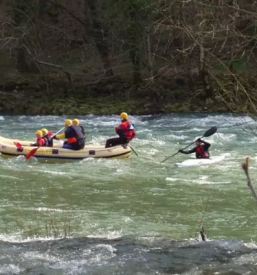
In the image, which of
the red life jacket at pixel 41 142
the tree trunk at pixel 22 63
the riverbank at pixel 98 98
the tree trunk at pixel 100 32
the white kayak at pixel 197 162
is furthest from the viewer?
the tree trunk at pixel 22 63

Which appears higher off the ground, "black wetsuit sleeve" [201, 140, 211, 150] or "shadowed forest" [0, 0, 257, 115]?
"shadowed forest" [0, 0, 257, 115]

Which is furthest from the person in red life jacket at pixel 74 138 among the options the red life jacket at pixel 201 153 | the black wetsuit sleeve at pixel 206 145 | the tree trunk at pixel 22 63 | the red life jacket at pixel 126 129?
the tree trunk at pixel 22 63

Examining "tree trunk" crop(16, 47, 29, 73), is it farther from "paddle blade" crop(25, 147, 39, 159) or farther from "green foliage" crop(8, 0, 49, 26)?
"paddle blade" crop(25, 147, 39, 159)

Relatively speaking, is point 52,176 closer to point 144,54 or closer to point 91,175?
point 91,175

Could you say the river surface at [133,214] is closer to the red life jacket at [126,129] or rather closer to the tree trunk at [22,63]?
the red life jacket at [126,129]

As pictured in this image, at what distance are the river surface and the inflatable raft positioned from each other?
175 mm

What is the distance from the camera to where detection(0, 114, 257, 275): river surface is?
571cm

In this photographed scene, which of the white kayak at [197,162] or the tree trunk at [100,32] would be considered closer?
the white kayak at [197,162]

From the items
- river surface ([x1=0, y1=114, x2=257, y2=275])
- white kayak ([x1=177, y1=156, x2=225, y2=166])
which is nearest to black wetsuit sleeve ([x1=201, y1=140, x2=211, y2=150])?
white kayak ([x1=177, y1=156, x2=225, y2=166])

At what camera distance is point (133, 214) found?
8125mm

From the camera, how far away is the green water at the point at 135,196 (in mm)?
7258

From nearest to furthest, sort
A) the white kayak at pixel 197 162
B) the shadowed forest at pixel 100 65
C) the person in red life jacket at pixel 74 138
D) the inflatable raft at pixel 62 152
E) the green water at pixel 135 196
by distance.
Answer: the green water at pixel 135 196, the white kayak at pixel 197 162, the inflatable raft at pixel 62 152, the person in red life jacket at pixel 74 138, the shadowed forest at pixel 100 65

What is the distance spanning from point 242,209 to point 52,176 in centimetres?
405

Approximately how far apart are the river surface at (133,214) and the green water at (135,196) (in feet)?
0.05
